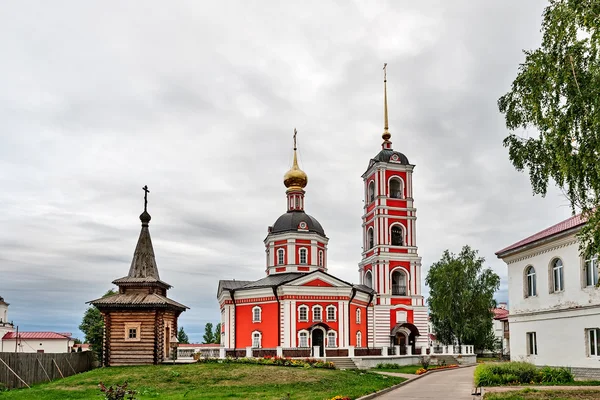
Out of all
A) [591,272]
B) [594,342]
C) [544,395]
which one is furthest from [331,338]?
[544,395]

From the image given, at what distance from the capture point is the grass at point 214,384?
67.7 feet

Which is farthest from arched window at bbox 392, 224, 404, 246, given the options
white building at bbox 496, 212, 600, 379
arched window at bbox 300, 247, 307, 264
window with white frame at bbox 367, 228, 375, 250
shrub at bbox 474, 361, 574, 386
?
shrub at bbox 474, 361, 574, 386

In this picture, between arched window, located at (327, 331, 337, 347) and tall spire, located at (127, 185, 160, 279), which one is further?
arched window, located at (327, 331, 337, 347)

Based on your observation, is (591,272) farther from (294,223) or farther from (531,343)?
(294,223)

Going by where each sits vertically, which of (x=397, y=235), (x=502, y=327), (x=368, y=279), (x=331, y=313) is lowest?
(x=502, y=327)

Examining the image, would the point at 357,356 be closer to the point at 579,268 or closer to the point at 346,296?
the point at 346,296

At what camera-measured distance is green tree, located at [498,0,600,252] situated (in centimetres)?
1490

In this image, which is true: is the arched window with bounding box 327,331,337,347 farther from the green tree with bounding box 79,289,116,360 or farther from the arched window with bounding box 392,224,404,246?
the green tree with bounding box 79,289,116,360

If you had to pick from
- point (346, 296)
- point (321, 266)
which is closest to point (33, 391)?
point (346, 296)

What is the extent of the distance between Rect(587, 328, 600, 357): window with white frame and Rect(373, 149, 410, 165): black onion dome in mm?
27751

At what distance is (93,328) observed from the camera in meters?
58.3

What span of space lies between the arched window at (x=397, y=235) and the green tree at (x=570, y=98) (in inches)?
1267

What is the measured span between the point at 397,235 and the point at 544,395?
1296 inches

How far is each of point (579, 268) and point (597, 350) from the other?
→ 121 inches
